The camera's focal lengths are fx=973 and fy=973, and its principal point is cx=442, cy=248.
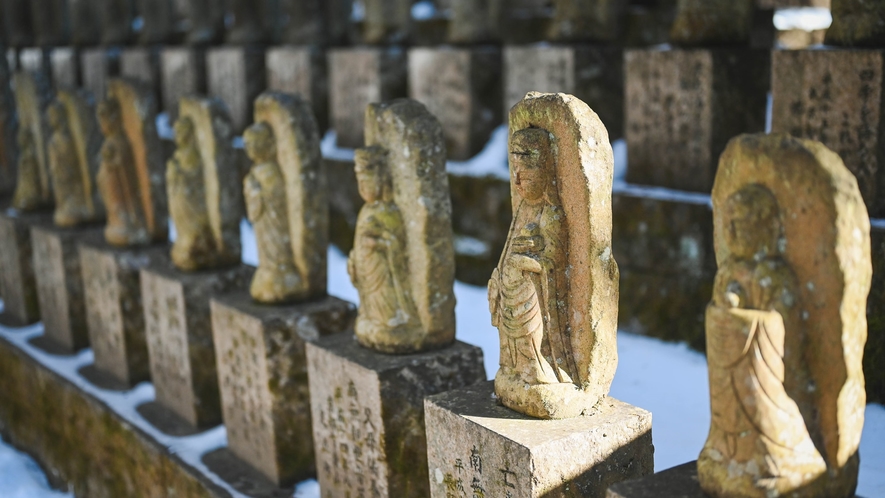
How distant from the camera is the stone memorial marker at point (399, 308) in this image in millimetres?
3594

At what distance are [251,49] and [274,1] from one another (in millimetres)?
628

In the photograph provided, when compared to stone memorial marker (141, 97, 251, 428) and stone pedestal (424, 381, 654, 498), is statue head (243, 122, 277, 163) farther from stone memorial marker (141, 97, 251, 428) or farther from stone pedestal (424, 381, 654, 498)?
stone pedestal (424, 381, 654, 498)

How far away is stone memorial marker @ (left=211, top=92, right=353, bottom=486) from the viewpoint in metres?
4.28

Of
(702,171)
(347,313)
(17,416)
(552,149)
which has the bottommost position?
(17,416)

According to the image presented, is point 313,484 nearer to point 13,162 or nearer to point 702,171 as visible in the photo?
point 702,171

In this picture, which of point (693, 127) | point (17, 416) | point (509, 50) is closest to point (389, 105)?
point (693, 127)

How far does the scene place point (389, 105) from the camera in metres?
3.66

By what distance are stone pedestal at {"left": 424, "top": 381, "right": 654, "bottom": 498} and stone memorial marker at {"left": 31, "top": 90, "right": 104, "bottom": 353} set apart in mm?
3939

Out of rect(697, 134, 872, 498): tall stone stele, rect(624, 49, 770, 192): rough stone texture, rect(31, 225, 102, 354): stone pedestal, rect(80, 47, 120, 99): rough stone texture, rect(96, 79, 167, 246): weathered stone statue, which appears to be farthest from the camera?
rect(80, 47, 120, 99): rough stone texture

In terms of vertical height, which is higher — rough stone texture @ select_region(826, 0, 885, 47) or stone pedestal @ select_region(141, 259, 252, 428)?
rough stone texture @ select_region(826, 0, 885, 47)

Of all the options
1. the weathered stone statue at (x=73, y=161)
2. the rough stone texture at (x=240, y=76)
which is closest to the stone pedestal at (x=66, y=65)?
the rough stone texture at (x=240, y=76)

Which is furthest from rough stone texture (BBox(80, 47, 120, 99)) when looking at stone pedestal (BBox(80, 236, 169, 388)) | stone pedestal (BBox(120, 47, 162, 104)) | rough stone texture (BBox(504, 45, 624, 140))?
rough stone texture (BBox(504, 45, 624, 140))

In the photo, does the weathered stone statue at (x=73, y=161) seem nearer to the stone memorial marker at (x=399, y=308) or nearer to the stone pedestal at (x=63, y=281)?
the stone pedestal at (x=63, y=281)

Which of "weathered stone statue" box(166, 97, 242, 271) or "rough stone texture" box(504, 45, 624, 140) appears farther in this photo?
"rough stone texture" box(504, 45, 624, 140)
